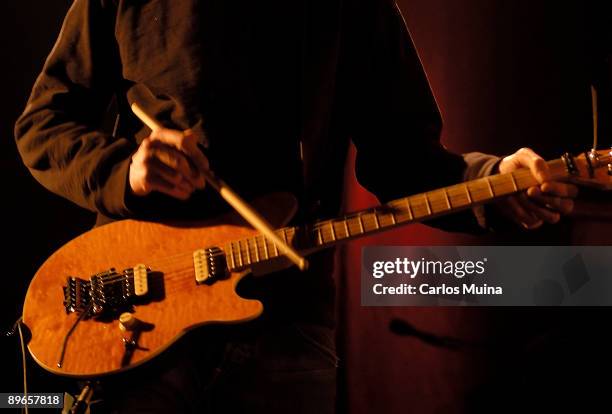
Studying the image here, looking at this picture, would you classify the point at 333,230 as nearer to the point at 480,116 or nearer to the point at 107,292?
the point at 107,292

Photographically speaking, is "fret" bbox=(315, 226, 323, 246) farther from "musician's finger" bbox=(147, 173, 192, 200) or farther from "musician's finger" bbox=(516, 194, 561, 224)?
"musician's finger" bbox=(516, 194, 561, 224)

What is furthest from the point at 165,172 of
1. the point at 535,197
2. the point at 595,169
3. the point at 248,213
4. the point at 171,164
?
the point at 595,169

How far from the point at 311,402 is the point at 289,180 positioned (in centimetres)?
39

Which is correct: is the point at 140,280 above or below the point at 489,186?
below

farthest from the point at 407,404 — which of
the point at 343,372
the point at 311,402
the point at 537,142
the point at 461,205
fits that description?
the point at 461,205

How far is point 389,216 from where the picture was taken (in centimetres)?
86

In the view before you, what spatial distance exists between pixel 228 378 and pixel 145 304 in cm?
19

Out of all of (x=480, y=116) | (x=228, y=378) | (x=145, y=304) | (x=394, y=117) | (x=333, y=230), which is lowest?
(x=228, y=378)

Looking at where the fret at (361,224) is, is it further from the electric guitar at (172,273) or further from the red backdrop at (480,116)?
the red backdrop at (480,116)

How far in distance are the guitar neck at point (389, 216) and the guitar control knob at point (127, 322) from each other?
0.60 ft

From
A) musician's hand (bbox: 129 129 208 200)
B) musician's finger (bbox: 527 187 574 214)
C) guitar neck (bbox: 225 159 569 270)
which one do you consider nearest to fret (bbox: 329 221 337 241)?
guitar neck (bbox: 225 159 569 270)

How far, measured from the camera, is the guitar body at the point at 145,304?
0.84 m

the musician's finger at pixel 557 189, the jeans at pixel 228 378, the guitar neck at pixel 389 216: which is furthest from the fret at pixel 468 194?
the jeans at pixel 228 378

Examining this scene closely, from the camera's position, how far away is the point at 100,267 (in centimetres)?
93
